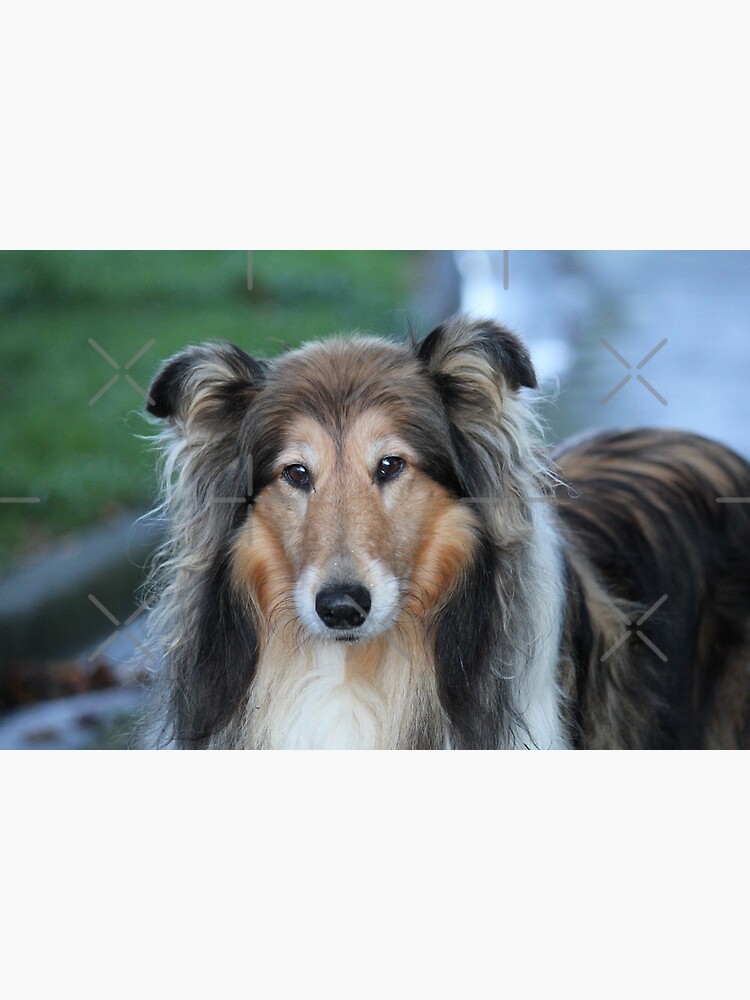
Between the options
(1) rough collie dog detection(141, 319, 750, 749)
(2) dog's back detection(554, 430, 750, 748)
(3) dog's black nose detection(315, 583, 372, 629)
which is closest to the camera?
(3) dog's black nose detection(315, 583, 372, 629)

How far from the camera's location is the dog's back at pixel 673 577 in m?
3.37

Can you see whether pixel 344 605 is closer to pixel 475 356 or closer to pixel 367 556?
pixel 367 556

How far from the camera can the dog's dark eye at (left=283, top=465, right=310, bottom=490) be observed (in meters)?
3.04

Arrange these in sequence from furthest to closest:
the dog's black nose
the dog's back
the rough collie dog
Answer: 1. the dog's back
2. the rough collie dog
3. the dog's black nose

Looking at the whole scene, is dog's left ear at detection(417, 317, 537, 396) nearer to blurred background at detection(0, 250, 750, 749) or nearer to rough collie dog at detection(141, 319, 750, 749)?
rough collie dog at detection(141, 319, 750, 749)

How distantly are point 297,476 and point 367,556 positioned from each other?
0.99 feet

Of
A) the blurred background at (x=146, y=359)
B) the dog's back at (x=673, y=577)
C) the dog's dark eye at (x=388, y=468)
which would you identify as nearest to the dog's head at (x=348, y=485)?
the dog's dark eye at (x=388, y=468)

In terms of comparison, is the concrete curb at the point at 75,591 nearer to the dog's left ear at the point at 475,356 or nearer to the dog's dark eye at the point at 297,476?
the dog's dark eye at the point at 297,476

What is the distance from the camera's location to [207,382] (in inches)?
121

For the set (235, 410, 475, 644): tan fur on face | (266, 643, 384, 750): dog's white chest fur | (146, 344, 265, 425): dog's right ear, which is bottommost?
(266, 643, 384, 750): dog's white chest fur

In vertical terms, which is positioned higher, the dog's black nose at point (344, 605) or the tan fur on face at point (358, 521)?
the tan fur on face at point (358, 521)

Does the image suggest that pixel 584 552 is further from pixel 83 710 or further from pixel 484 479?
pixel 83 710

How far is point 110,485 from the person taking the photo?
3.47 meters

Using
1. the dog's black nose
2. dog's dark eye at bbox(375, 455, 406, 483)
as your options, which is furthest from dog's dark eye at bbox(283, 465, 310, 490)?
the dog's black nose
